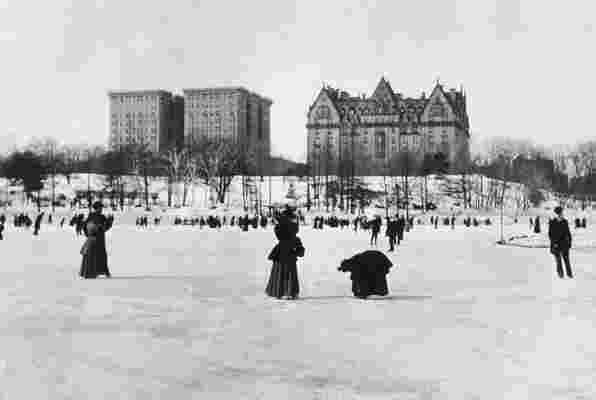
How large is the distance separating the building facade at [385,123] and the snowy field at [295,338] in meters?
131

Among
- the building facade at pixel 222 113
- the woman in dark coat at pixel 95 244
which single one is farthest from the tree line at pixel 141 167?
the woman in dark coat at pixel 95 244

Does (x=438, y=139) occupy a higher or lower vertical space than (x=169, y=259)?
higher

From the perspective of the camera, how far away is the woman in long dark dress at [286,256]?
13.0 meters

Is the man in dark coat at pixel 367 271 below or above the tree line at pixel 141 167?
below

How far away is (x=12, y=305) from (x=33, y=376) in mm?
5431

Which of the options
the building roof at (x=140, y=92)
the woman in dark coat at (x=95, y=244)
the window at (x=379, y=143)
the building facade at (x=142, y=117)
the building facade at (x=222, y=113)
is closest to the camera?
the woman in dark coat at (x=95, y=244)

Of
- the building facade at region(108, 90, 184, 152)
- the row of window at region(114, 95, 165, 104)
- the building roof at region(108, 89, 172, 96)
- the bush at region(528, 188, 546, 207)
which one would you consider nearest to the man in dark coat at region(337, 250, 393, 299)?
the bush at region(528, 188, 546, 207)

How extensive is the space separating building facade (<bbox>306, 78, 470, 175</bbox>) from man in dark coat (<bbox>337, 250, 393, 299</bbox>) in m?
132

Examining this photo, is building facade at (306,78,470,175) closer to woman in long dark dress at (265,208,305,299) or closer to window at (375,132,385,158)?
window at (375,132,385,158)

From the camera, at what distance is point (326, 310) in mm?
11984

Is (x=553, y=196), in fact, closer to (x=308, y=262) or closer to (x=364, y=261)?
(x=308, y=262)

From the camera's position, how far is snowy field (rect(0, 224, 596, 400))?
6.98 m

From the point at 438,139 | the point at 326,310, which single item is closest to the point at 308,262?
the point at 326,310

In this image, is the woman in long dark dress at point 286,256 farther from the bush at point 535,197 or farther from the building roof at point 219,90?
the building roof at point 219,90
